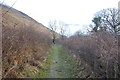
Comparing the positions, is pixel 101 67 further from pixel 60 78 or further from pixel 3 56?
pixel 3 56

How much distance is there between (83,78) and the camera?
11016 millimetres

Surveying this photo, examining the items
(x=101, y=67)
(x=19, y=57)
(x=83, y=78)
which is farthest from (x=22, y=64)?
(x=101, y=67)

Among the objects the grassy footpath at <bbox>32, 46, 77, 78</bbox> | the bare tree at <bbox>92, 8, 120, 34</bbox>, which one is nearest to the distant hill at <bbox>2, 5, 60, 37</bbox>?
the grassy footpath at <bbox>32, 46, 77, 78</bbox>

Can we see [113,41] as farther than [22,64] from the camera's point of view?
No

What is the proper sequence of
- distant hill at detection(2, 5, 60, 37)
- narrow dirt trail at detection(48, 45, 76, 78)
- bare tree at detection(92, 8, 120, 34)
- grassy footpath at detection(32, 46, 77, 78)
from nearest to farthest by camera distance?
distant hill at detection(2, 5, 60, 37), grassy footpath at detection(32, 46, 77, 78), narrow dirt trail at detection(48, 45, 76, 78), bare tree at detection(92, 8, 120, 34)

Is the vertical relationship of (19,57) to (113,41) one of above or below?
below

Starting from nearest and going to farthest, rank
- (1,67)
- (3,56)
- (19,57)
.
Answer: (1,67), (3,56), (19,57)

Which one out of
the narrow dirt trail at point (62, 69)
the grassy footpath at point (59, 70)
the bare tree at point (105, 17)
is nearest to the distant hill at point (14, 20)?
the grassy footpath at point (59, 70)

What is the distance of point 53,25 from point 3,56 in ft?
216

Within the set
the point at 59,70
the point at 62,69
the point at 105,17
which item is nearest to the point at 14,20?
the point at 62,69

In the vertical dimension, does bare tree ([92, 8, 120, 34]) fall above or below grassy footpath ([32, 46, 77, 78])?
above

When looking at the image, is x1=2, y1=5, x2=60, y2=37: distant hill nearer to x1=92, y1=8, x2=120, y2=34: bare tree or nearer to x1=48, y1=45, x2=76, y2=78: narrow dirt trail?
x1=48, y1=45, x2=76, y2=78: narrow dirt trail

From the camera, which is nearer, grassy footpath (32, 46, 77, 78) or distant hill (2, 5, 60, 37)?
distant hill (2, 5, 60, 37)

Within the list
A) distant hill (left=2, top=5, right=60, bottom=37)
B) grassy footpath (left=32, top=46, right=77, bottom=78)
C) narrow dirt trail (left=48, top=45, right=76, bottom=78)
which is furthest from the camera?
narrow dirt trail (left=48, top=45, right=76, bottom=78)
